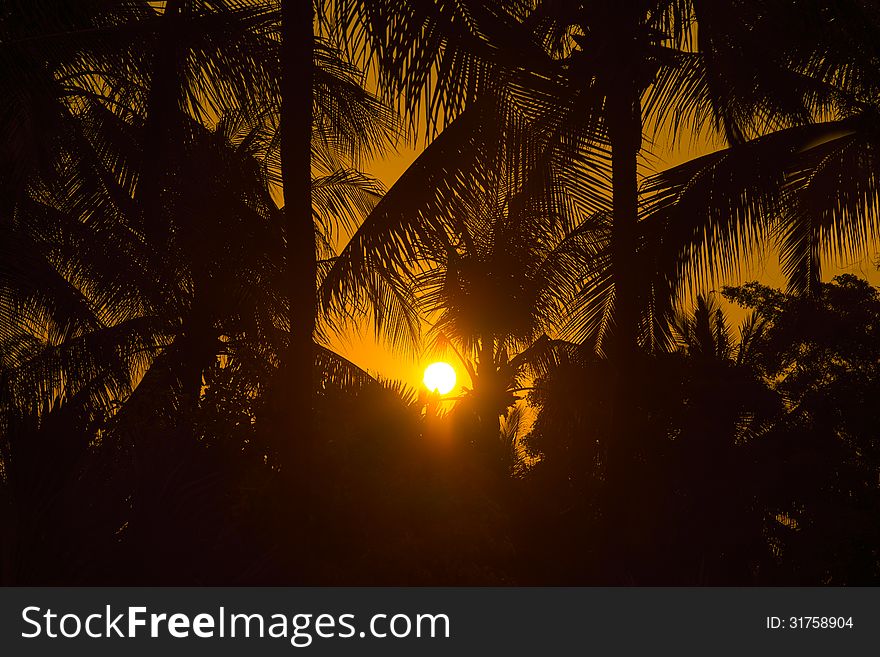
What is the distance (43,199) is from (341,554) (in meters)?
6.20

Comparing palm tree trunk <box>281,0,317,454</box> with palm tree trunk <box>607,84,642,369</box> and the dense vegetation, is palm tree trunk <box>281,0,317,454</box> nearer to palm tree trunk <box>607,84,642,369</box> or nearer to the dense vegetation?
the dense vegetation

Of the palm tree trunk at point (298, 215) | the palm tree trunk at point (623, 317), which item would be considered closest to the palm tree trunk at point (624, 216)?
the palm tree trunk at point (623, 317)

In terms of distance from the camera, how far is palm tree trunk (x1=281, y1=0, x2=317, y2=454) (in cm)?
677

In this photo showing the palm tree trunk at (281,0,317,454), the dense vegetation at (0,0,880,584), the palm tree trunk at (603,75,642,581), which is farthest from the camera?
the palm tree trunk at (603,75,642,581)

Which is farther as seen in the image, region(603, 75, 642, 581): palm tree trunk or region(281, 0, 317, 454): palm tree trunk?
region(603, 75, 642, 581): palm tree trunk

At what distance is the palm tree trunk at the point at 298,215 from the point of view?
6.77m

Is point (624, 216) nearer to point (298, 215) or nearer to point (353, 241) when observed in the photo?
point (353, 241)

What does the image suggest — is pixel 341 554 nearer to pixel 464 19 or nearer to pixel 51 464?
pixel 51 464

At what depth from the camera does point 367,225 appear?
8.50 metres

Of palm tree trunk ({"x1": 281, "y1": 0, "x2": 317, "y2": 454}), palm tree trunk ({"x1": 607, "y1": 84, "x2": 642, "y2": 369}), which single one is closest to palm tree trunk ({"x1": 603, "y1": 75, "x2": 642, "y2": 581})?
palm tree trunk ({"x1": 607, "y1": 84, "x2": 642, "y2": 369})

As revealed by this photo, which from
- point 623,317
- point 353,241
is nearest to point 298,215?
point 353,241

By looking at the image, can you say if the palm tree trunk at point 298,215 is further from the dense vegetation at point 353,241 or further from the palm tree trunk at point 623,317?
the palm tree trunk at point 623,317

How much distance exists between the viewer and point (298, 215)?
22.9 ft
